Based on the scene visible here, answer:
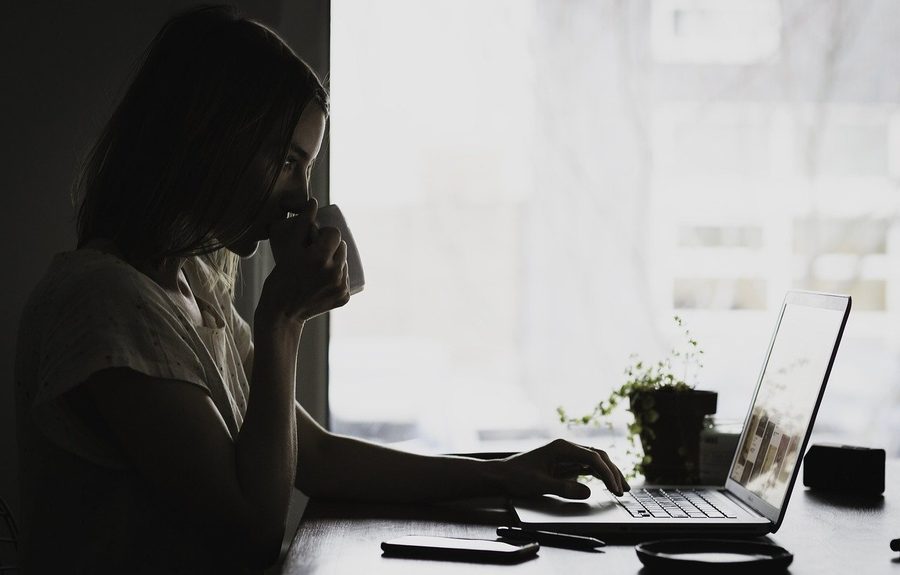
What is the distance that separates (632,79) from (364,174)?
0.64 m

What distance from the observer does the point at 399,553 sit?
100 centimetres

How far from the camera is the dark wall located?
192cm

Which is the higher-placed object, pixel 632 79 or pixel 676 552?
pixel 632 79

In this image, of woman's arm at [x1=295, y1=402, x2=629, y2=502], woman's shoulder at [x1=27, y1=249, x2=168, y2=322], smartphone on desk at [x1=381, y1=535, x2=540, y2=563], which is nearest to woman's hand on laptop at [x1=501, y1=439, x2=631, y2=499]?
woman's arm at [x1=295, y1=402, x2=629, y2=502]

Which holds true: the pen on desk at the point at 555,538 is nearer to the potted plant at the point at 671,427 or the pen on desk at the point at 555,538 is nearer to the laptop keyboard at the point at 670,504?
the laptop keyboard at the point at 670,504

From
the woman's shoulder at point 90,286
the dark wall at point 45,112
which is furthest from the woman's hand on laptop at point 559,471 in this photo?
the dark wall at point 45,112

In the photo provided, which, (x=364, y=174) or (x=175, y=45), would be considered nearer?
(x=175, y=45)

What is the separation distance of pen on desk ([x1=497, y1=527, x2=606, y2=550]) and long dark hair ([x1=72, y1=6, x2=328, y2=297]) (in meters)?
A: 0.50

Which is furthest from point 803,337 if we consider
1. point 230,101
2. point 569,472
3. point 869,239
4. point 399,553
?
point 869,239

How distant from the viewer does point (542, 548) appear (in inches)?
40.7

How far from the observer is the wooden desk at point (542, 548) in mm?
955

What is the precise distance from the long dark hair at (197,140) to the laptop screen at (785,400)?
70 centimetres

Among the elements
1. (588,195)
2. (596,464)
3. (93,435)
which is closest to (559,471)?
(596,464)

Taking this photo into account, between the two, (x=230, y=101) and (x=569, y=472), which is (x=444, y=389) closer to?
(x=569, y=472)
